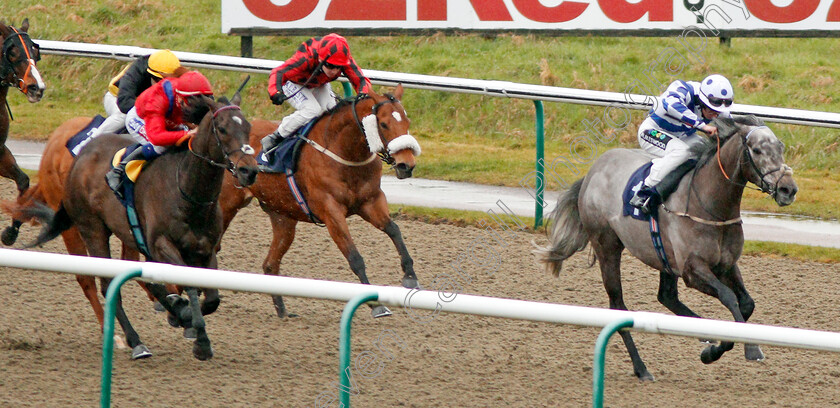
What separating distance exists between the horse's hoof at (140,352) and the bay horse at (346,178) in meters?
1.06

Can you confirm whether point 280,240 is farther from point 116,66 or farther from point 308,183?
point 116,66

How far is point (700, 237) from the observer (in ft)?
18.8

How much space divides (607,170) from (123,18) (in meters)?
10.1

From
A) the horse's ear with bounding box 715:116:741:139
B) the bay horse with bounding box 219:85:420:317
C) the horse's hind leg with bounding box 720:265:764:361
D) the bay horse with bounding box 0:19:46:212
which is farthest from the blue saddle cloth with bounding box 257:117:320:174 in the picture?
the horse's hind leg with bounding box 720:265:764:361

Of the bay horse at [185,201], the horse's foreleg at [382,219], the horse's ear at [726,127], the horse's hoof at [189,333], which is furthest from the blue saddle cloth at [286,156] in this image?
the horse's ear at [726,127]

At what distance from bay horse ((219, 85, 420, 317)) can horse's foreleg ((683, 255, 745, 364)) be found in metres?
1.53

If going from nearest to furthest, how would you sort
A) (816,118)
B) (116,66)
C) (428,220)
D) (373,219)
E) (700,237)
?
(700,237), (373,219), (816,118), (428,220), (116,66)

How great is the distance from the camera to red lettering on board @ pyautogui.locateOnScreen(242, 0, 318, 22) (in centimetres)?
1260

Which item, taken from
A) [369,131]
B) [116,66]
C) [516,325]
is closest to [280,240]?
[369,131]

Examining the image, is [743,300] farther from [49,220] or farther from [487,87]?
[49,220]

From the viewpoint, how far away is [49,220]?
648 centimetres

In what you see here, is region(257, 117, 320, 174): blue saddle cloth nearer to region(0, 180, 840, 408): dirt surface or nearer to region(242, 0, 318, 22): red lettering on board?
region(0, 180, 840, 408): dirt surface

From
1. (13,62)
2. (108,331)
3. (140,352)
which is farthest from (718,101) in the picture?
(13,62)

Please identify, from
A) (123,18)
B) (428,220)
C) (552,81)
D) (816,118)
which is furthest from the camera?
(123,18)
